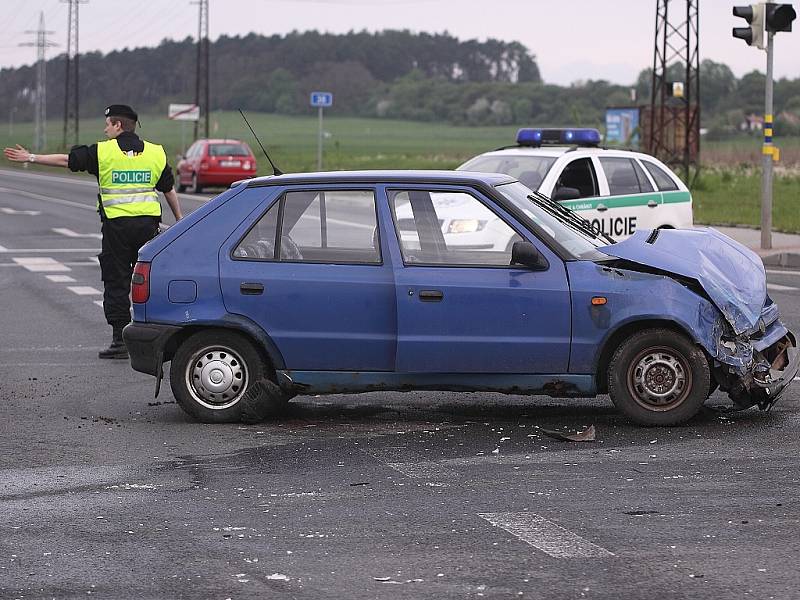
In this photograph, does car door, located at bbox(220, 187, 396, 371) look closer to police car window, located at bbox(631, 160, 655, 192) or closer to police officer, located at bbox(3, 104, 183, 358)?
police officer, located at bbox(3, 104, 183, 358)

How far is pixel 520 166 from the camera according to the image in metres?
17.2

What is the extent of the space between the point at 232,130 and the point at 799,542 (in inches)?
5568

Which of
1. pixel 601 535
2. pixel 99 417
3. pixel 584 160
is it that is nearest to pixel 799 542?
pixel 601 535

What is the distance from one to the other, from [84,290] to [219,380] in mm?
8507

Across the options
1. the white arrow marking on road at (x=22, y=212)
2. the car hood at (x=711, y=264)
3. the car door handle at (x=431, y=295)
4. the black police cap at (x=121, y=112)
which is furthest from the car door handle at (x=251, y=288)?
the white arrow marking on road at (x=22, y=212)

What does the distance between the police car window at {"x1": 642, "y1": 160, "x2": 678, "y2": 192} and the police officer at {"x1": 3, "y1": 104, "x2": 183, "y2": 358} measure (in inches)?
298

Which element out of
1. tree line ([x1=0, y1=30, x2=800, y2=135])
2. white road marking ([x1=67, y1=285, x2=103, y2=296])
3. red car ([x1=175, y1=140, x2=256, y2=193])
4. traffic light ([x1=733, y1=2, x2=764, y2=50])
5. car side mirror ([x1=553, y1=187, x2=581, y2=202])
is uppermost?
tree line ([x1=0, y1=30, x2=800, y2=135])

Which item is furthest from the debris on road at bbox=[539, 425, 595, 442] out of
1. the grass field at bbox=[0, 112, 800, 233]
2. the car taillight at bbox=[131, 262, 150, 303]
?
the grass field at bbox=[0, 112, 800, 233]

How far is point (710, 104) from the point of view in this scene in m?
145

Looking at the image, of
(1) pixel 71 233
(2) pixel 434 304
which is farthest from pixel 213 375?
(1) pixel 71 233

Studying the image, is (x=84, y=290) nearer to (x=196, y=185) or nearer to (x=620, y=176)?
(x=620, y=176)

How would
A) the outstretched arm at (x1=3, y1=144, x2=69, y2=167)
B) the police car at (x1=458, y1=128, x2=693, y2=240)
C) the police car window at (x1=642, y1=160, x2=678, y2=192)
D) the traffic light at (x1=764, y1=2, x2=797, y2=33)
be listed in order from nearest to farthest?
the outstretched arm at (x1=3, y1=144, x2=69, y2=167)
the police car at (x1=458, y1=128, x2=693, y2=240)
the police car window at (x1=642, y1=160, x2=678, y2=192)
the traffic light at (x1=764, y1=2, x2=797, y2=33)

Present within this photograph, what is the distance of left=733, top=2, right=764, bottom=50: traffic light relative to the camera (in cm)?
2052

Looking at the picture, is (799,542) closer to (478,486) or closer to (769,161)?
(478,486)
